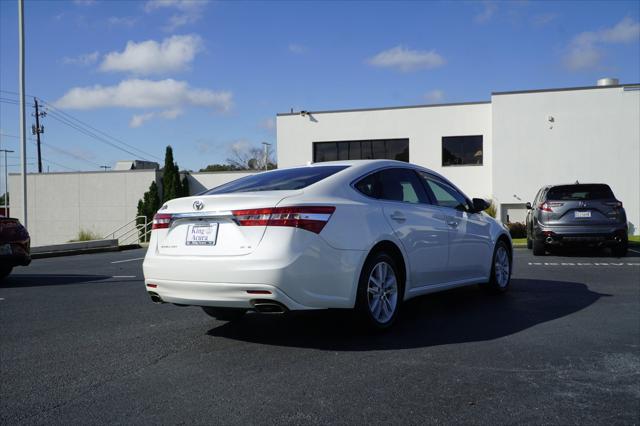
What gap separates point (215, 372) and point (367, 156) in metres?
25.5

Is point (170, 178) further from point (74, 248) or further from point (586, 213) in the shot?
point (586, 213)

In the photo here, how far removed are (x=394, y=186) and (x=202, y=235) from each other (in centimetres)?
207

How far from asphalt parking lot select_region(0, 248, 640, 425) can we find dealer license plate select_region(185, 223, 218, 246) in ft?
2.90

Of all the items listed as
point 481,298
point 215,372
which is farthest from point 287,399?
point 481,298

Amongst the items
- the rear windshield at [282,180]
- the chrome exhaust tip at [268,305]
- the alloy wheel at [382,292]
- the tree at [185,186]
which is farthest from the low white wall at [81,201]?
the chrome exhaust tip at [268,305]

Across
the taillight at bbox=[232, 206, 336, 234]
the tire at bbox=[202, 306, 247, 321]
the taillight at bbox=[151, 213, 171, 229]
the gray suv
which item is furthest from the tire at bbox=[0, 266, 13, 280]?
the gray suv

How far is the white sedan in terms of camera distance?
15.8 feet

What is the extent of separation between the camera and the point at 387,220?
18.5 ft

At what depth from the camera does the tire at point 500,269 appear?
7824 mm

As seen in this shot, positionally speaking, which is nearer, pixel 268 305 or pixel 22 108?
pixel 268 305

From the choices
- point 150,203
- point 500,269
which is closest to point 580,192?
point 500,269

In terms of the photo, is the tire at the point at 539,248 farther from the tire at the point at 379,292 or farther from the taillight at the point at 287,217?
the taillight at the point at 287,217

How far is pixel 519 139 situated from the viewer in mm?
26438

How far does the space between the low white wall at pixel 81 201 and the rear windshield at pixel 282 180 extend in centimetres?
3186
